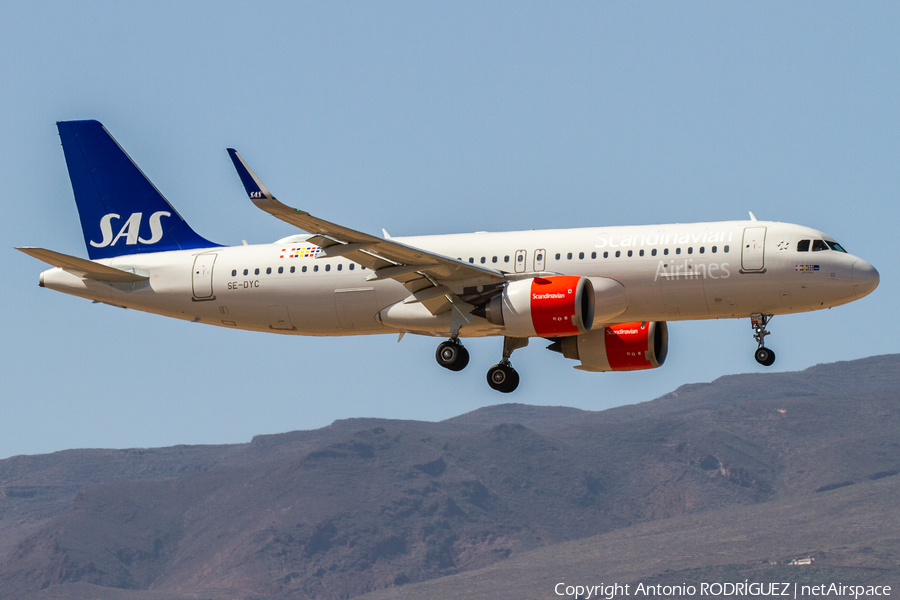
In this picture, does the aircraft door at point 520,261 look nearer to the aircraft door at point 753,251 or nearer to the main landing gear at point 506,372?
the main landing gear at point 506,372

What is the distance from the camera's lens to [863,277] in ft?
151

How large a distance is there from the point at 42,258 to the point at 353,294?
38.9 ft

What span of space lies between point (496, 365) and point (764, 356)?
10.6 m

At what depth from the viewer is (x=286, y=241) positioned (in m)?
52.9

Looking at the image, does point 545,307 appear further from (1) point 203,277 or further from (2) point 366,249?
(1) point 203,277

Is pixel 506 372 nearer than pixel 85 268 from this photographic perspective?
Yes

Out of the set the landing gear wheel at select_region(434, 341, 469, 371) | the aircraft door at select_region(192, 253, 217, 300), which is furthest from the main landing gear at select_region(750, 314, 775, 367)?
the aircraft door at select_region(192, 253, 217, 300)

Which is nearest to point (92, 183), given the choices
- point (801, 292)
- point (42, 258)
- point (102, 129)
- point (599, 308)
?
point (102, 129)

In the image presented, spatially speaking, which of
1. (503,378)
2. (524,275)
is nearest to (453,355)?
(503,378)

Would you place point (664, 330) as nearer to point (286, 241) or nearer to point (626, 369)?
point (626, 369)

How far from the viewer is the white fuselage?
46312 millimetres

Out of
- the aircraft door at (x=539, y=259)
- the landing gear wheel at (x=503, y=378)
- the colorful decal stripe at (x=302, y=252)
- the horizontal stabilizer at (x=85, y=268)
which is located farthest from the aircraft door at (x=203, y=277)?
the aircraft door at (x=539, y=259)

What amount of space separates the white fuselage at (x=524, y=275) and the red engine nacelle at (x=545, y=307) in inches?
31.5

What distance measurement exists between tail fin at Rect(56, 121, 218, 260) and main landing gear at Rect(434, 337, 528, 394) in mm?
12380
